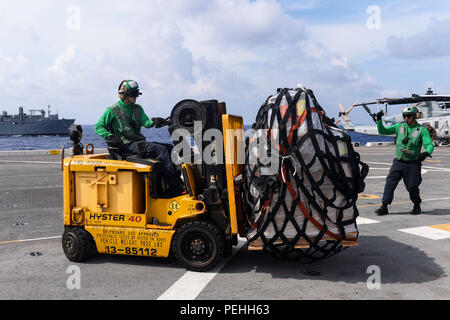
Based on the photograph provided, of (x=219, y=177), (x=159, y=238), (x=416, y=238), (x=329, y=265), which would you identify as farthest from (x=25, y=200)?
(x=416, y=238)

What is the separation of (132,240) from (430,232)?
5.01m

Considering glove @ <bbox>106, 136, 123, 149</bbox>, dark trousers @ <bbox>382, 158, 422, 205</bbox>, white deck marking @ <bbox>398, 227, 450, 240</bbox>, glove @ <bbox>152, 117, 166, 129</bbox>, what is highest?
glove @ <bbox>152, 117, 166, 129</bbox>

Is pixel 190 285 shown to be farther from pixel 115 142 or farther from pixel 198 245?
pixel 115 142

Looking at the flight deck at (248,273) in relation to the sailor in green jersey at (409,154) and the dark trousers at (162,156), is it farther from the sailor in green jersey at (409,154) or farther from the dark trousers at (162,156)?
the dark trousers at (162,156)

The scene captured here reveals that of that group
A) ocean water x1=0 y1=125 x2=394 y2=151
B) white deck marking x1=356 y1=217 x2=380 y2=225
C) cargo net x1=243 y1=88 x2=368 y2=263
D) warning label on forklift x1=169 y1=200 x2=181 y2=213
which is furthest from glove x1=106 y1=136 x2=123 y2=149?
ocean water x1=0 y1=125 x2=394 y2=151

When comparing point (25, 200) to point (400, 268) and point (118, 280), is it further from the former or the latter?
point (400, 268)

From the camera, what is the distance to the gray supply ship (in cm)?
11875

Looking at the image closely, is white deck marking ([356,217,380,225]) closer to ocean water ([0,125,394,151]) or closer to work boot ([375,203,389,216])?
work boot ([375,203,389,216])

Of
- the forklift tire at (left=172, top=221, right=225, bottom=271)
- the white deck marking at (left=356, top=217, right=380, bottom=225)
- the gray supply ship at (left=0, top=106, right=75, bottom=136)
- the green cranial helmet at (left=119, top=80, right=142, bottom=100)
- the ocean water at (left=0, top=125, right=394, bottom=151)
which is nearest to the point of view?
the forklift tire at (left=172, top=221, right=225, bottom=271)

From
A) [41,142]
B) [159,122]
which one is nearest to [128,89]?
[159,122]

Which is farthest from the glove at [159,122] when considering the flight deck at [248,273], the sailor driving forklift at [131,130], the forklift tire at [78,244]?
the flight deck at [248,273]

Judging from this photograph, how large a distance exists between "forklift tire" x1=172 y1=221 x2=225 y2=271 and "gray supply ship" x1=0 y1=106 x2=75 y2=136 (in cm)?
12813

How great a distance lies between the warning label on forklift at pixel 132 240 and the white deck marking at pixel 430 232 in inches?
170

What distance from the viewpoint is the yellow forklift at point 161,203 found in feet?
16.1
